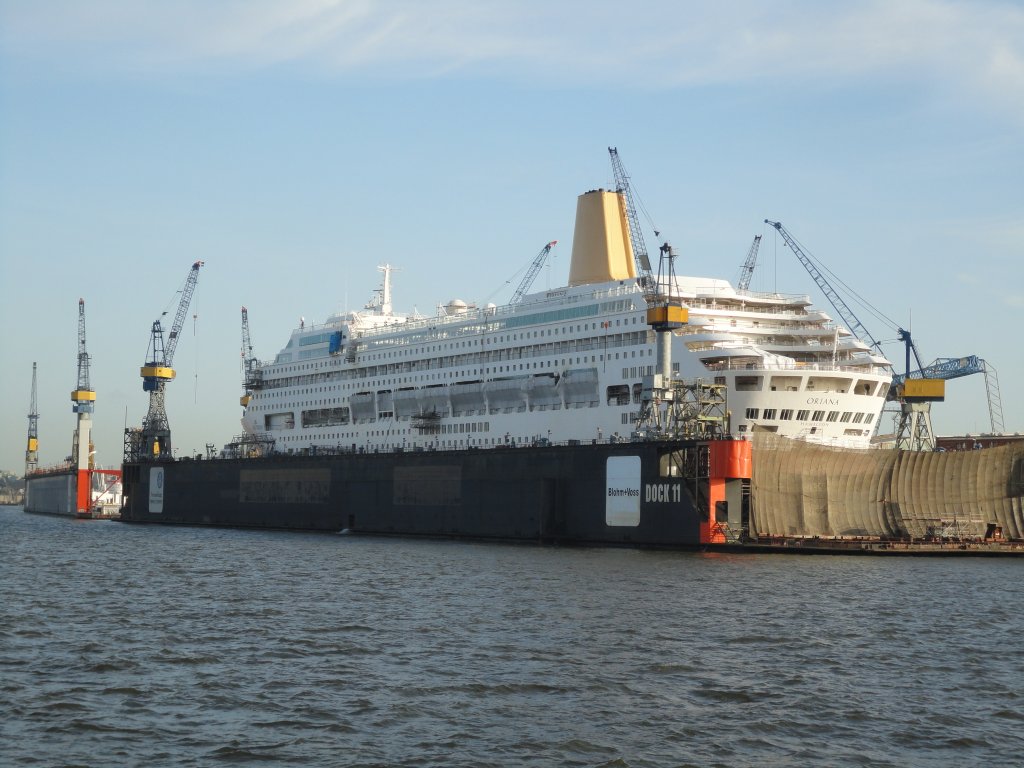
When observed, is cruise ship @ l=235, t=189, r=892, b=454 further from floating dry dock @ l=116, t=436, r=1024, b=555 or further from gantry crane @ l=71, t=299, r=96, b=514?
gantry crane @ l=71, t=299, r=96, b=514

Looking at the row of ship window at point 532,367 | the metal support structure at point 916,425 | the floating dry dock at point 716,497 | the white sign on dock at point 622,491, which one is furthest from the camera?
the metal support structure at point 916,425

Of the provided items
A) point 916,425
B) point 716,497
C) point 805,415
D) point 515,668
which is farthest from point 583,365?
point 515,668

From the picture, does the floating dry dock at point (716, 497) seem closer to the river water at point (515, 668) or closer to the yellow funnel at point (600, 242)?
the river water at point (515, 668)

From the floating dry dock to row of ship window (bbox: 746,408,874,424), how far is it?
3.67 m

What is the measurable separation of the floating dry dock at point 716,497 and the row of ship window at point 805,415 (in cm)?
367

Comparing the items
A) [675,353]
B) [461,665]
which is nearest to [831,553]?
[675,353]

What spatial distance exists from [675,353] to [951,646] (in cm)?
3356

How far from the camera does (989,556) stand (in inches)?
2169

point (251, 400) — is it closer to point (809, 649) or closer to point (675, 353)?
point (675, 353)

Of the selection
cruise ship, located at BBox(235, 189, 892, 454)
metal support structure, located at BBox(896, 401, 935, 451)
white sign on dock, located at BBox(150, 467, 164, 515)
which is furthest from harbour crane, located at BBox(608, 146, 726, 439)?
white sign on dock, located at BBox(150, 467, 164, 515)

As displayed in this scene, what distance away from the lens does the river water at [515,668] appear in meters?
19.4

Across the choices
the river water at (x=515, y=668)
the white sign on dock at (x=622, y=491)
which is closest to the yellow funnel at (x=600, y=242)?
the white sign on dock at (x=622, y=491)

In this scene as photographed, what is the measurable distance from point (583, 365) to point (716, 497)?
15.1 m

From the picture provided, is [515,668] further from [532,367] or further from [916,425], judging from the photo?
[916,425]
